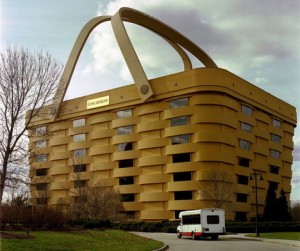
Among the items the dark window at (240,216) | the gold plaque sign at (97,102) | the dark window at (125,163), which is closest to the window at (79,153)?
the gold plaque sign at (97,102)

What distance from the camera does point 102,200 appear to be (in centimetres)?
6825

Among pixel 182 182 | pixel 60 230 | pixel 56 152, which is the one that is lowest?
pixel 60 230

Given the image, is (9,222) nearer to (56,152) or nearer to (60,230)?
(60,230)

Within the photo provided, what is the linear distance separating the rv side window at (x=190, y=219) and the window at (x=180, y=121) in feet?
96.0

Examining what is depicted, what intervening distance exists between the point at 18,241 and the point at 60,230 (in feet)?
29.5

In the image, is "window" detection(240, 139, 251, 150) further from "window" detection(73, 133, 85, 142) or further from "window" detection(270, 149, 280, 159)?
"window" detection(73, 133, 85, 142)

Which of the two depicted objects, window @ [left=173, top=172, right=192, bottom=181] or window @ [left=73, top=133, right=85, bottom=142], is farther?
window @ [left=73, top=133, right=85, bottom=142]

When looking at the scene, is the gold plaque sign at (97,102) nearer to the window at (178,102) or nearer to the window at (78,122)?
the window at (78,122)

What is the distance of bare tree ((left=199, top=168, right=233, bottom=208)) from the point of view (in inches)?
2468

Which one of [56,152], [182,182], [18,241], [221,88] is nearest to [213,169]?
[182,182]

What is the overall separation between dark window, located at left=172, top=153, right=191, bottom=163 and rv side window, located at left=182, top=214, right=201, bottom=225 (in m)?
27.0

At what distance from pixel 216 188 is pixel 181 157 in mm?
8426

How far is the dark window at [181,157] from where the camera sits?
6812 centimetres

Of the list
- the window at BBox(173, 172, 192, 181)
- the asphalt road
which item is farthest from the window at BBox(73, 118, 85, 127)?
the asphalt road
